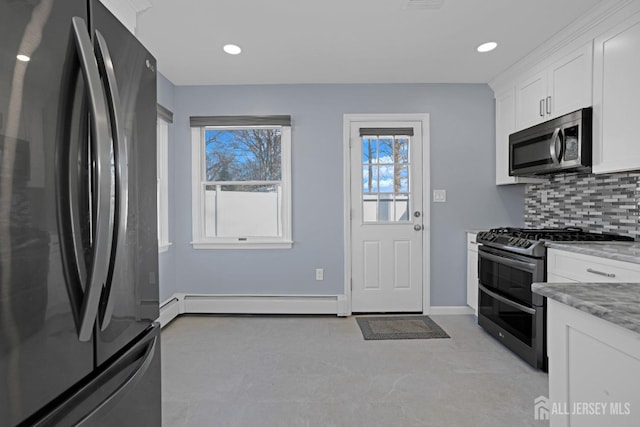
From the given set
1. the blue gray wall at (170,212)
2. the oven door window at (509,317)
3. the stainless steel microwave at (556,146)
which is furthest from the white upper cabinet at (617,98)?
the blue gray wall at (170,212)

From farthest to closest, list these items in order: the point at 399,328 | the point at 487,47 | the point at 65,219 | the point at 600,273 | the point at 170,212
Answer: the point at 170,212
the point at 399,328
the point at 487,47
the point at 600,273
the point at 65,219

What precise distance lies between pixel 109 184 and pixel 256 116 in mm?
3085

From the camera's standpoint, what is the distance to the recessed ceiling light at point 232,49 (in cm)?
288

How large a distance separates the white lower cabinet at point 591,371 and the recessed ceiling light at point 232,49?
9.28ft

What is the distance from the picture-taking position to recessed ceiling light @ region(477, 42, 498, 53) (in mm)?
2867

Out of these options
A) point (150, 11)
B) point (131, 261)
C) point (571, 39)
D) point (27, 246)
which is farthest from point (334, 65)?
point (27, 246)

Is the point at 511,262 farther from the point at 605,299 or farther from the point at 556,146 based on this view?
the point at 605,299

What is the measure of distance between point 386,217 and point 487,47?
5.83ft

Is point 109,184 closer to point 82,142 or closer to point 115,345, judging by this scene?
point 82,142

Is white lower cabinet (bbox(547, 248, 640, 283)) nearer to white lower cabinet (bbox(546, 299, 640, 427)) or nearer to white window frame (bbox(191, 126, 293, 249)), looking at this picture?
white lower cabinet (bbox(546, 299, 640, 427))

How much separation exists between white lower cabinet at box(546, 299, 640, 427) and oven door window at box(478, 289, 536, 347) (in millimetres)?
1785

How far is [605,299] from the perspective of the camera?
83 cm

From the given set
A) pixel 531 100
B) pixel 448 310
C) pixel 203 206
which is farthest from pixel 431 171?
pixel 203 206
